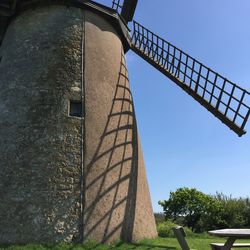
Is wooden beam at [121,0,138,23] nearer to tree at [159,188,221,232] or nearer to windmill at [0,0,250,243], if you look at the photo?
windmill at [0,0,250,243]

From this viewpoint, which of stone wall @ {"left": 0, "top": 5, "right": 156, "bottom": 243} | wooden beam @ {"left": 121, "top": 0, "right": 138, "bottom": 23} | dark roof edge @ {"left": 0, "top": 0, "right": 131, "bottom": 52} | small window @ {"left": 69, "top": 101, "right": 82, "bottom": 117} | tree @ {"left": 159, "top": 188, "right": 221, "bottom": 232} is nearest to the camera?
stone wall @ {"left": 0, "top": 5, "right": 156, "bottom": 243}

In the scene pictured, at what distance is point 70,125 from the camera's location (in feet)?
26.1

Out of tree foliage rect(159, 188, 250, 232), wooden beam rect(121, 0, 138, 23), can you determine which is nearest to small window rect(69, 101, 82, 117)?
wooden beam rect(121, 0, 138, 23)

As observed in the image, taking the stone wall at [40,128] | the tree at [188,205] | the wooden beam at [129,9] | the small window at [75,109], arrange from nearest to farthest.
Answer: the stone wall at [40,128] < the small window at [75,109] < the wooden beam at [129,9] < the tree at [188,205]

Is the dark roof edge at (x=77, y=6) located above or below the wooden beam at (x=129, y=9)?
below

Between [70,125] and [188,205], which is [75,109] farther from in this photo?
[188,205]

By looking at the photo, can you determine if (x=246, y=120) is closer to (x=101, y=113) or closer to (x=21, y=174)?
(x=101, y=113)

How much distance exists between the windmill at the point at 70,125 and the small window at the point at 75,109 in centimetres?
2

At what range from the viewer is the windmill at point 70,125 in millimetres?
7168

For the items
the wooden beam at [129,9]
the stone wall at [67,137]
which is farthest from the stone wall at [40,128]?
the wooden beam at [129,9]

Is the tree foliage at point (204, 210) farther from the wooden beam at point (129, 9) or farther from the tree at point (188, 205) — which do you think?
the wooden beam at point (129, 9)

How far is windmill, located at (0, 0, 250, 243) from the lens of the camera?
7168mm

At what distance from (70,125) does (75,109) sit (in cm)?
46

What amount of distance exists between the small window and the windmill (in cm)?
2
